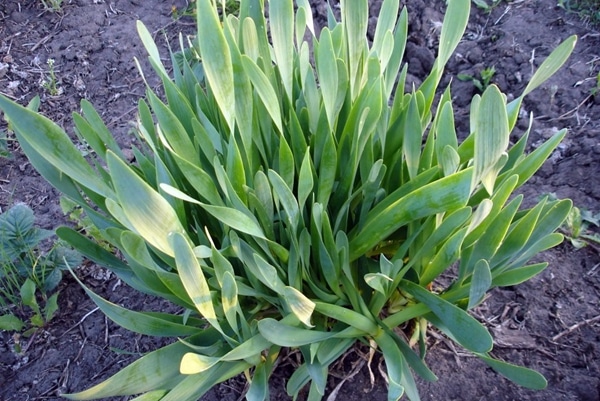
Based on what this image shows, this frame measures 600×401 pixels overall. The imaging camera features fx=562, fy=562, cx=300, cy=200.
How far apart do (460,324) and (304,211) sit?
353mm

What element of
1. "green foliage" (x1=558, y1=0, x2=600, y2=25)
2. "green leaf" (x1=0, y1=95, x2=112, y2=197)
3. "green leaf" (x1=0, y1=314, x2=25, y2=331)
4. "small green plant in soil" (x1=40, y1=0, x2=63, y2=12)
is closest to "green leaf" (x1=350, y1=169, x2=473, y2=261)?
"green leaf" (x1=0, y1=95, x2=112, y2=197)

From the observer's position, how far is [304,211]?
1070 millimetres

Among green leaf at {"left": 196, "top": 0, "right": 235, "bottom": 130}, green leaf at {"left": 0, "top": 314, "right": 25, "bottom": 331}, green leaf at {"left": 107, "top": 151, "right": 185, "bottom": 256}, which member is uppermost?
green leaf at {"left": 196, "top": 0, "right": 235, "bottom": 130}

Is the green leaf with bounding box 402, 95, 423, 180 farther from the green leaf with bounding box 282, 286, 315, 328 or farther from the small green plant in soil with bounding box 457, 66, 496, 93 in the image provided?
the small green plant in soil with bounding box 457, 66, 496, 93

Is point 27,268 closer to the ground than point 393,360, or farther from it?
closer to the ground

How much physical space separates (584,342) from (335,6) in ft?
5.25

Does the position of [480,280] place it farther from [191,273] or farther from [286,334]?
→ [191,273]

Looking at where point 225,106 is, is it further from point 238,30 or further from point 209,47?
point 238,30

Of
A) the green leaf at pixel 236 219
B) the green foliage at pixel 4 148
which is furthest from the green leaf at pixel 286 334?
the green foliage at pixel 4 148

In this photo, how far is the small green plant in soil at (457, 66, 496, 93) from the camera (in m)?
1.80

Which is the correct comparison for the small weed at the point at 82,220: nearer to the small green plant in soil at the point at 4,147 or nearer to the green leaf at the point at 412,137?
the small green plant in soil at the point at 4,147

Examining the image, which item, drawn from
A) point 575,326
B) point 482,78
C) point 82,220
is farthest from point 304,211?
point 482,78

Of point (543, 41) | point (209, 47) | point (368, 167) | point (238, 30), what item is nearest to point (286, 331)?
point (368, 167)

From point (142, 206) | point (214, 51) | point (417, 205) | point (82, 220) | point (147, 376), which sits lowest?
point (82, 220)
